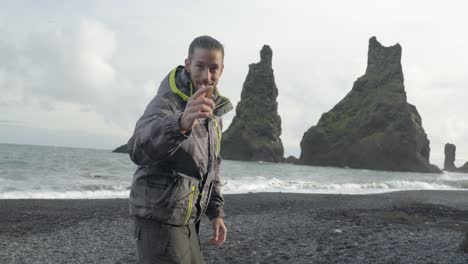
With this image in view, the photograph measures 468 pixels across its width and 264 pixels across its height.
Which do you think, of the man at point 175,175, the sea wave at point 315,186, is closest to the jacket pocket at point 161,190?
the man at point 175,175

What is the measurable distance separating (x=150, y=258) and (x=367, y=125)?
104677mm

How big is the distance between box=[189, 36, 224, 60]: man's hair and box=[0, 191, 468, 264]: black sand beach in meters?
5.03

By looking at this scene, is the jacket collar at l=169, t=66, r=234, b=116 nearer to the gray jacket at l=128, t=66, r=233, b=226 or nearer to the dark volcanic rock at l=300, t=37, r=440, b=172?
the gray jacket at l=128, t=66, r=233, b=226

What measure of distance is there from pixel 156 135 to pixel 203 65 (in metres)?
0.67

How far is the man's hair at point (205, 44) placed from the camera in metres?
2.68

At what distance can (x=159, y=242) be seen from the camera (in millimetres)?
2652

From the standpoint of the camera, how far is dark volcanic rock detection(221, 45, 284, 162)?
105 meters

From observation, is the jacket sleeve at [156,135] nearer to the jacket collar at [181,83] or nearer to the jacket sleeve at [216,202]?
the jacket collar at [181,83]

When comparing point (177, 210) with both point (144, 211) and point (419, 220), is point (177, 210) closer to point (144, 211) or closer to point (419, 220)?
point (144, 211)

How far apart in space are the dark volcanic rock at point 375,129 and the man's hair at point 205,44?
9582 centimetres

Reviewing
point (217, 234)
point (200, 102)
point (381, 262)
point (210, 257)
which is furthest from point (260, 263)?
point (200, 102)

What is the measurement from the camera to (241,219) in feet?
36.4

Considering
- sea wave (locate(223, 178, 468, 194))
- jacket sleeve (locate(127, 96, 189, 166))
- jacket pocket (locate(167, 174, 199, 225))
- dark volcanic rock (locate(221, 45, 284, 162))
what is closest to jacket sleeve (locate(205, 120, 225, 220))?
jacket pocket (locate(167, 174, 199, 225))

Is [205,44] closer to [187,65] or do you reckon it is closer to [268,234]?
[187,65]
